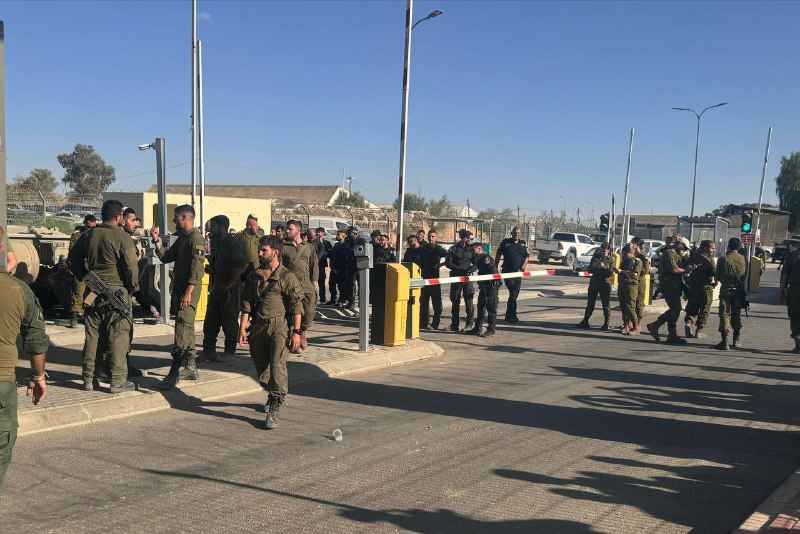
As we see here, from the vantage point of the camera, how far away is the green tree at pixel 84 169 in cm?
7625

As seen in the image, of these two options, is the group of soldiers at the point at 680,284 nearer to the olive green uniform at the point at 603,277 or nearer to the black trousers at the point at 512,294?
the olive green uniform at the point at 603,277

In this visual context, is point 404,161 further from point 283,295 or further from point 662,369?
point 283,295

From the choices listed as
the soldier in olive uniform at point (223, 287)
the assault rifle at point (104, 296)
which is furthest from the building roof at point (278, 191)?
the assault rifle at point (104, 296)

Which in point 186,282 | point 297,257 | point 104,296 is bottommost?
point 104,296

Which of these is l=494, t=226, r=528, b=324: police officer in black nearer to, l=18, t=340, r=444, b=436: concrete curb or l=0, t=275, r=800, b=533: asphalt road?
l=18, t=340, r=444, b=436: concrete curb

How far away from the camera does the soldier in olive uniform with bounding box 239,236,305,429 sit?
6551 mm

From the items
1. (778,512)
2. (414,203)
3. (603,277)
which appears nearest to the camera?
(778,512)

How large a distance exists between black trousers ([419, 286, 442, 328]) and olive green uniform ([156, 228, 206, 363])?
6215 millimetres

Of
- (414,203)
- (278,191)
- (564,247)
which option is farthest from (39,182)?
(564,247)

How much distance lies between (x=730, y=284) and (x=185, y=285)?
9.43 m

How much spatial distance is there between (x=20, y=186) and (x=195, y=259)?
56.8m

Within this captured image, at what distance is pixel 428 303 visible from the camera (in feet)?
44.8

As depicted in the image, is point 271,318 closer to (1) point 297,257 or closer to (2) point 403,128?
(1) point 297,257

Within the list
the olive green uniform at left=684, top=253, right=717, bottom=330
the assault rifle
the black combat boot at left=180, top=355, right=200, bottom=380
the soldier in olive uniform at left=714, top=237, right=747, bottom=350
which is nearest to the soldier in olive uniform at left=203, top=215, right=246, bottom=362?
the black combat boot at left=180, top=355, right=200, bottom=380
